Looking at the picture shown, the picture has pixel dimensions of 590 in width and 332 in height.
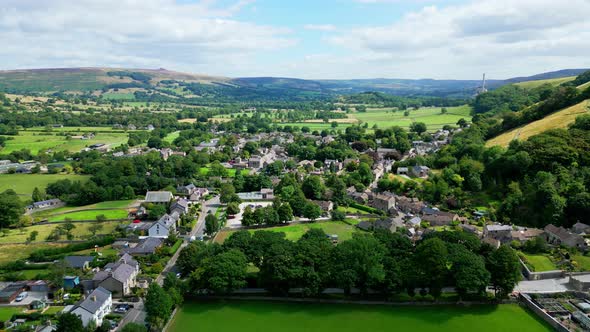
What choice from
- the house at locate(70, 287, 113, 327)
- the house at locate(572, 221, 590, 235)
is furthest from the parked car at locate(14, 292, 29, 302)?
the house at locate(572, 221, 590, 235)

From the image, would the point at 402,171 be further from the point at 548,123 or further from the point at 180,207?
the point at 180,207

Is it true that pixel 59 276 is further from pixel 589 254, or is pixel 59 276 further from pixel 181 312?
pixel 589 254

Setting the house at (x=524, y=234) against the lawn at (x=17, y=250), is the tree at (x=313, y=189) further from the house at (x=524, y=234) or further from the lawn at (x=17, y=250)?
the lawn at (x=17, y=250)

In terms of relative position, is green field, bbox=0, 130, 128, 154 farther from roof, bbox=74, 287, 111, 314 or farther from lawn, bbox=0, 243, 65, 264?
roof, bbox=74, 287, 111, 314

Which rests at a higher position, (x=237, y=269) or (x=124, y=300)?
(x=237, y=269)

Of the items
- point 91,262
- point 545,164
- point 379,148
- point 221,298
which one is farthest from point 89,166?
point 545,164

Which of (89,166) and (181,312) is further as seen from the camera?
(89,166)

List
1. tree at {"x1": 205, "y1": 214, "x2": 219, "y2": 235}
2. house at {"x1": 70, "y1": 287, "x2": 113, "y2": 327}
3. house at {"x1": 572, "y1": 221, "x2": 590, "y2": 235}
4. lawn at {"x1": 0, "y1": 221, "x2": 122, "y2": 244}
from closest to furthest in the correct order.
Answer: house at {"x1": 70, "y1": 287, "x2": 113, "y2": 327}, house at {"x1": 572, "y1": 221, "x2": 590, "y2": 235}, tree at {"x1": 205, "y1": 214, "x2": 219, "y2": 235}, lawn at {"x1": 0, "y1": 221, "x2": 122, "y2": 244}
